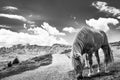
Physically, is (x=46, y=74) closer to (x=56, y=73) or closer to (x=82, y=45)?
(x=56, y=73)

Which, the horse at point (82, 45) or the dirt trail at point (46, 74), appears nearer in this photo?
the horse at point (82, 45)

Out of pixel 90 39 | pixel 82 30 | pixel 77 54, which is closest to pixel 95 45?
pixel 90 39

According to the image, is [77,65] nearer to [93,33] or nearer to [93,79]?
[93,79]

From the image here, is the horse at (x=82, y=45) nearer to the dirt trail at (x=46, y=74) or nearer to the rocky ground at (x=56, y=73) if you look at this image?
the rocky ground at (x=56, y=73)

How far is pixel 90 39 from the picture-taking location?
1081 cm

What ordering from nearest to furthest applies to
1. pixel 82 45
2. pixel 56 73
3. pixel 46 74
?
1. pixel 82 45
2. pixel 56 73
3. pixel 46 74

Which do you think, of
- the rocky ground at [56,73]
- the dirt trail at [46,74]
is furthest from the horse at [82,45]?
the dirt trail at [46,74]

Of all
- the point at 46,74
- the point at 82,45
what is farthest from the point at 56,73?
the point at 82,45

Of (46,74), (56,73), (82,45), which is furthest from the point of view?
(46,74)

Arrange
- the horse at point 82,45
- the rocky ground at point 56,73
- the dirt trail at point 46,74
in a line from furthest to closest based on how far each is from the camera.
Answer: the dirt trail at point 46,74, the rocky ground at point 56,73, the horse at point 82,45

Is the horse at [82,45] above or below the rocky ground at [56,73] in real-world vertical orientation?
above

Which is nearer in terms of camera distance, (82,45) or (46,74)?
(82,45)

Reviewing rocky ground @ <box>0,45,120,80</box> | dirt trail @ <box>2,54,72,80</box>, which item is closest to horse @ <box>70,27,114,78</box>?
rocky ground @ <box>0,45,120,80</box>

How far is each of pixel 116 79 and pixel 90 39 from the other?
346 cm
